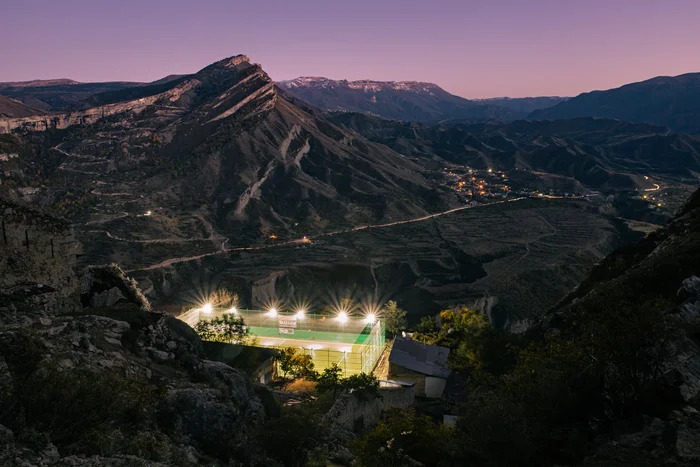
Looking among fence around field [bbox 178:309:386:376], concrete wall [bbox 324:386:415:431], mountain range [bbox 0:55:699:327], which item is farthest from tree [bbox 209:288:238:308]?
concrete wall [bbox 324:386:415:431]

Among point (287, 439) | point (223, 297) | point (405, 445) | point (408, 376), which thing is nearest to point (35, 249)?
point (287, 439)

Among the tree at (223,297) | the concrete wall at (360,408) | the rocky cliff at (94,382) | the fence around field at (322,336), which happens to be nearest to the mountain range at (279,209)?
the tree at (223,297)

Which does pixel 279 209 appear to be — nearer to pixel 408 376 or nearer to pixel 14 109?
pixel 408 376

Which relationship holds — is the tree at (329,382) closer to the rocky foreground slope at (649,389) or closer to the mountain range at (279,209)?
the rocky foreground slope at (649,389)

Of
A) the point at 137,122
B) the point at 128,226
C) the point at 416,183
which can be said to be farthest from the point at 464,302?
the point at 137,122

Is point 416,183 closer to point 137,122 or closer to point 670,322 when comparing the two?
point 137,122

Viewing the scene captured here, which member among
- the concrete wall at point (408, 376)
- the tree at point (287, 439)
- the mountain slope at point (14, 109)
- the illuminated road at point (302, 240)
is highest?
the mountain slope at point (14, 109)
